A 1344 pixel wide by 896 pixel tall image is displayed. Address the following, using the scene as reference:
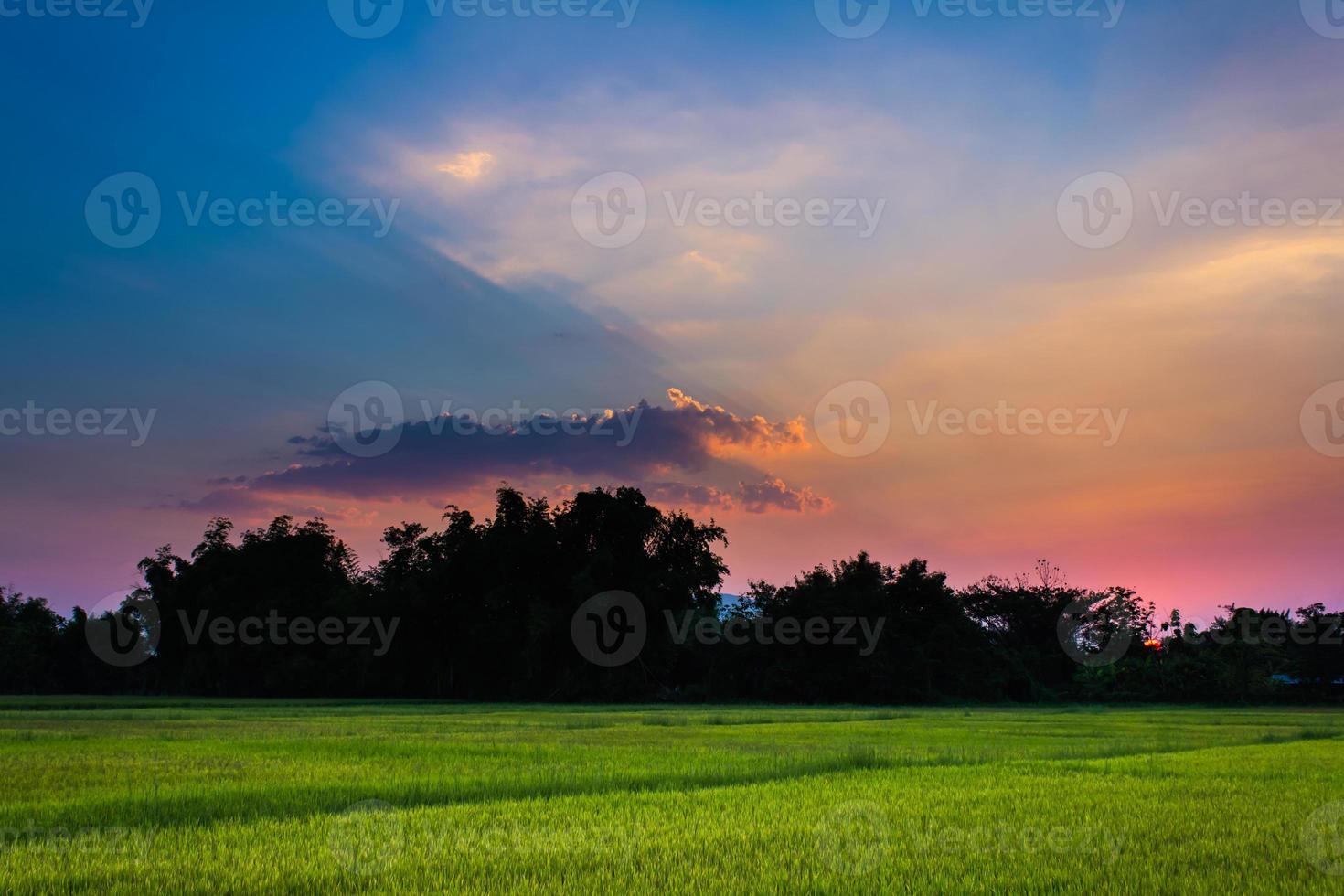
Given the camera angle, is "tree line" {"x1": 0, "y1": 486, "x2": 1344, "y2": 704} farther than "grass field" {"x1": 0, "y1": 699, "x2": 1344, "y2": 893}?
Yes

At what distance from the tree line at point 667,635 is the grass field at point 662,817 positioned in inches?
1627

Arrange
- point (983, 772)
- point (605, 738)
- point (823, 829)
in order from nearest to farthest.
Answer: point (823, 829) → point (983, 772) → point (605, 738)

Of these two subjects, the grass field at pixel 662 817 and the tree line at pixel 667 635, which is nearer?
the grass field at pixel 662 817

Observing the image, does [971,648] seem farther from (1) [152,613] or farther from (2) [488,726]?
(1) [152,613]

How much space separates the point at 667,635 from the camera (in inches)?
2410

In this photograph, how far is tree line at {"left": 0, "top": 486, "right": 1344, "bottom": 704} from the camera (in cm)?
6116

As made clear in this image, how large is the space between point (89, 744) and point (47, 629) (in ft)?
273

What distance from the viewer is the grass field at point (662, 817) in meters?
6.82

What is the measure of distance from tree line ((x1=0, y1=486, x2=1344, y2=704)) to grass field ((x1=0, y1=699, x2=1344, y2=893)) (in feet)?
136

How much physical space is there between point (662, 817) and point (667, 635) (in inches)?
2053

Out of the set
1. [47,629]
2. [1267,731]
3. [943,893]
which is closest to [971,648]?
[1267,731]

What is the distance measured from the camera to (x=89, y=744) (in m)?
19.7

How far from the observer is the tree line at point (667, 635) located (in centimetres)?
6116

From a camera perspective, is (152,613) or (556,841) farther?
(152,613)
